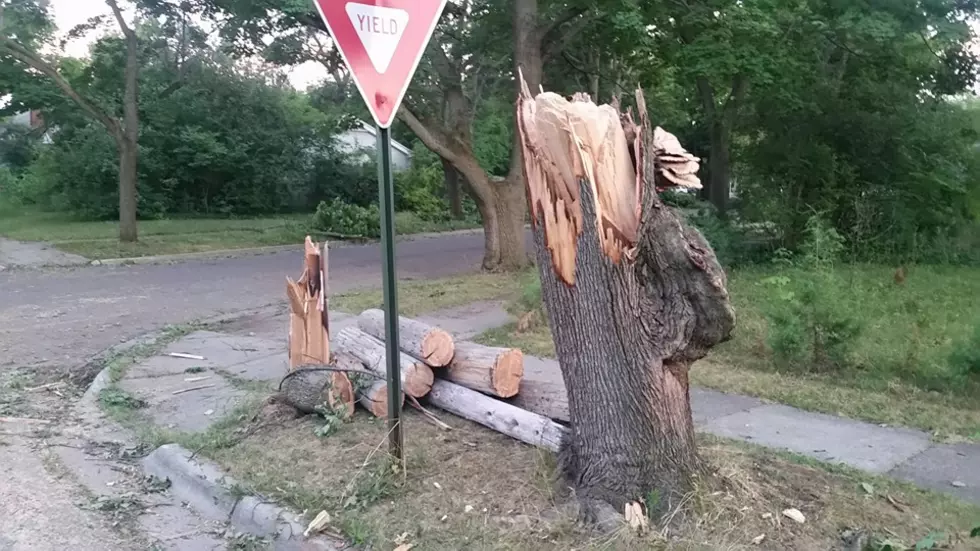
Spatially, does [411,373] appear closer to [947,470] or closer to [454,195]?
[947,470]

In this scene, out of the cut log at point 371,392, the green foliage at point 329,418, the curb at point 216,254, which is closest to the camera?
the green foliage at point 329,418

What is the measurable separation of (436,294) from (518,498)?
8340 mm

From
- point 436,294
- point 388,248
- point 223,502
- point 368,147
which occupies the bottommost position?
point 223,502

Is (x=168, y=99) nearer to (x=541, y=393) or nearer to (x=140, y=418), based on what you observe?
(x=140, y=418)

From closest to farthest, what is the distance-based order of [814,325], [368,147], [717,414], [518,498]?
[518,498], [717,414], [814,325], [368,147]

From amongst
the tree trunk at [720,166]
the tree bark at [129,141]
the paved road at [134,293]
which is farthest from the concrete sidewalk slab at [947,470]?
the tree bark at [129,141]

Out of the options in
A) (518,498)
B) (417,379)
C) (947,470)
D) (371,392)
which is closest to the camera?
(518,498)

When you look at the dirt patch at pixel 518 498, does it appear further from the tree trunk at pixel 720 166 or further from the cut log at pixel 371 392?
the tree trunk at pixel 720 166

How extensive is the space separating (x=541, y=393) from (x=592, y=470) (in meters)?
1.42

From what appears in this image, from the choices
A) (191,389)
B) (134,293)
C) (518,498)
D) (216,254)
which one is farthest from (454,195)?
(518,498)

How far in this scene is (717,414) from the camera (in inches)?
253

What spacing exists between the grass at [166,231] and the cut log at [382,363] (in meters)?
13.4

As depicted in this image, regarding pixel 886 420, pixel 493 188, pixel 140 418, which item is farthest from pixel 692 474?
pixel 493 188

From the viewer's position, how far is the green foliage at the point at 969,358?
6848 millimetres
